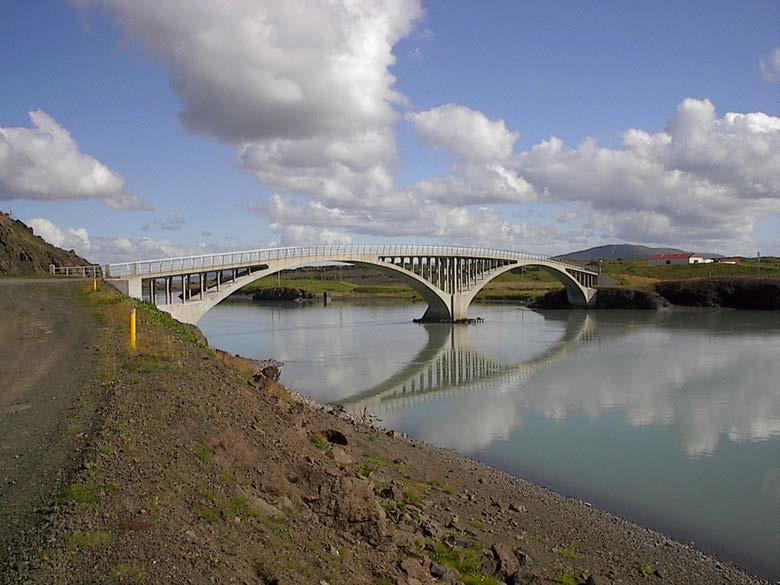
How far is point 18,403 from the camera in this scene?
926 centimetres

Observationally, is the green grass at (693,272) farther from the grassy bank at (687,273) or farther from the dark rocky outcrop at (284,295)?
the dark rocky outcrop at (284,295)

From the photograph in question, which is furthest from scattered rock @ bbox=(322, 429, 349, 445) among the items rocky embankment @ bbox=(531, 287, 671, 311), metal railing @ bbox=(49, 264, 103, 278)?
rocky embankment @ bbox=(531, 287, 671, 311)

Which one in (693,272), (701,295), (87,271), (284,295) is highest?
(693,272)

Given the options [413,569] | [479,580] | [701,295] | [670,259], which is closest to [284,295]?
[701,295]

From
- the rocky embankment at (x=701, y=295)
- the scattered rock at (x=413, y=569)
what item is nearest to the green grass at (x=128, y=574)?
the scattered rock at (x=413, y=569)

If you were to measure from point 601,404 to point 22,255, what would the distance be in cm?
4214

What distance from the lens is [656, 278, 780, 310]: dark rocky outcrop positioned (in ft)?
232

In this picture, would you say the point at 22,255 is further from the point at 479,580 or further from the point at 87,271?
the point at 479,580

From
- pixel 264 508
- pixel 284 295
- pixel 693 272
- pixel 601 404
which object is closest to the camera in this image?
pixel 264 508

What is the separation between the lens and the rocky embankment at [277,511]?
17.2ft

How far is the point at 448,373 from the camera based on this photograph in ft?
96.4

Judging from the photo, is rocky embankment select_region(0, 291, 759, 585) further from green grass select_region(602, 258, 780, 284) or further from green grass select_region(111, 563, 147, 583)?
green grass select_region(602, 258, 780, 284)

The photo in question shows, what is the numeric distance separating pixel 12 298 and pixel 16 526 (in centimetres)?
2280

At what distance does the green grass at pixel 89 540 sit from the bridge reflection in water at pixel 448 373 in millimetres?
15122
